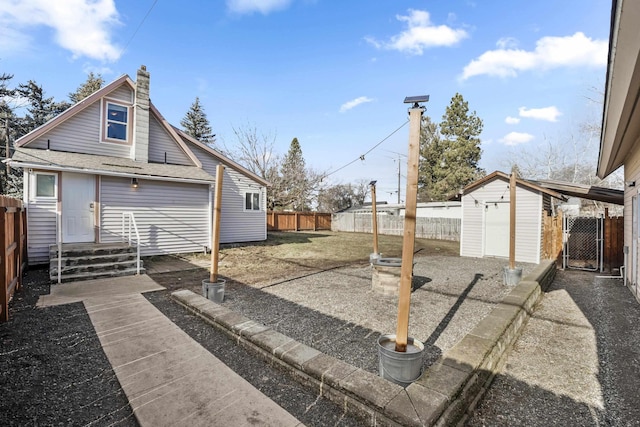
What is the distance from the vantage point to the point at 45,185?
783cm

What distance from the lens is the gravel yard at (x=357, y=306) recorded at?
3.68 meters

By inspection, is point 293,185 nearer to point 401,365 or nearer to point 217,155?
point 217,155

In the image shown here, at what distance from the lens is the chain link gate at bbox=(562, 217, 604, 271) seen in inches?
365

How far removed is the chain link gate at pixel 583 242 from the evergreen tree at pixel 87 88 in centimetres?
3610

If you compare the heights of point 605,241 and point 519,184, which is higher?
point 519,184

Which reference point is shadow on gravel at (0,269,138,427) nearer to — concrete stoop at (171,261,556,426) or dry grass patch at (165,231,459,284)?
concrete stoop at (171,261,556,426)

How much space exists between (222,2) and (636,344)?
40.8 feet

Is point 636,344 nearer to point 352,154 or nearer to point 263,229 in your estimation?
point 263,229

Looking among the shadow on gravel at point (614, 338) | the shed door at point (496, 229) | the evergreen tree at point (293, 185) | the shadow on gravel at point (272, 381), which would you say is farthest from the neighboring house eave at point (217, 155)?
the evergreen tree at point (293, 185)

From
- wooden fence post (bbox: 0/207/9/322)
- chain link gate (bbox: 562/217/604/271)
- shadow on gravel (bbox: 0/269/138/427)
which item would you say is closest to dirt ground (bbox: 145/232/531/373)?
shadow on gravel (bbox: 0/269/138/427)

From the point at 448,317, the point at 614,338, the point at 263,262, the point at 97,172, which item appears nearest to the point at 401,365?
the point at 448,317

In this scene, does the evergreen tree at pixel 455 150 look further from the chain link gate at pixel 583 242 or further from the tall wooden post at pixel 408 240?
the tall wooden post at pixel 408 240

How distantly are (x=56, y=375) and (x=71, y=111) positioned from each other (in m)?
8.94

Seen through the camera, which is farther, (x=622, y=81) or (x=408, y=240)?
(x=622, y=81)
